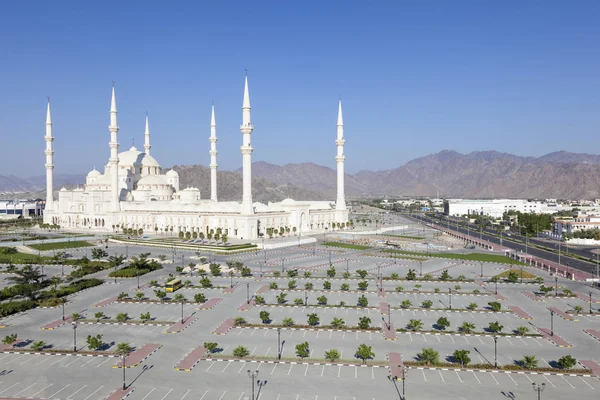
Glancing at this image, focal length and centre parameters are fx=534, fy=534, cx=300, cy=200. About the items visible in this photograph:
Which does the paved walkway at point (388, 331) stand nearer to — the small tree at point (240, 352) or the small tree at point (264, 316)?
the small tree at point (264, 316)

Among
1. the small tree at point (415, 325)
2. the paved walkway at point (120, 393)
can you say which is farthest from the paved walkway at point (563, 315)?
the paved walkway at point (120, 393)

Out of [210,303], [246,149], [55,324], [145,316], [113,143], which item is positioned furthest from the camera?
[113,143]

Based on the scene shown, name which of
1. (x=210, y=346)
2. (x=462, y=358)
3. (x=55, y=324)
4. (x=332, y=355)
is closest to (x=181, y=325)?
(x=210, y=346)

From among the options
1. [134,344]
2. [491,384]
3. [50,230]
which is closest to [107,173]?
[50,230]

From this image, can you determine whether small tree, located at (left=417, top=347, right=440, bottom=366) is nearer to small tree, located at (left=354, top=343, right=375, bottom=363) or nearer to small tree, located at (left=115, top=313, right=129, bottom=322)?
small tree, located at (left=354, top=343, right=375, bottom=363)

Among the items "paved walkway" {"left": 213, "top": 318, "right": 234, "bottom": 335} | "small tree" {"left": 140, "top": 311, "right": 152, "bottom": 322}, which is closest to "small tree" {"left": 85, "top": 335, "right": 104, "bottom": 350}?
"small tree" {"left": 140, "top": 311, "right": 152, "bottom": 322}

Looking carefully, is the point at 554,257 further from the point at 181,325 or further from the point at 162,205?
the point at 162,205

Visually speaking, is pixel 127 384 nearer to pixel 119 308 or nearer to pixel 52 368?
pixel 52 368
